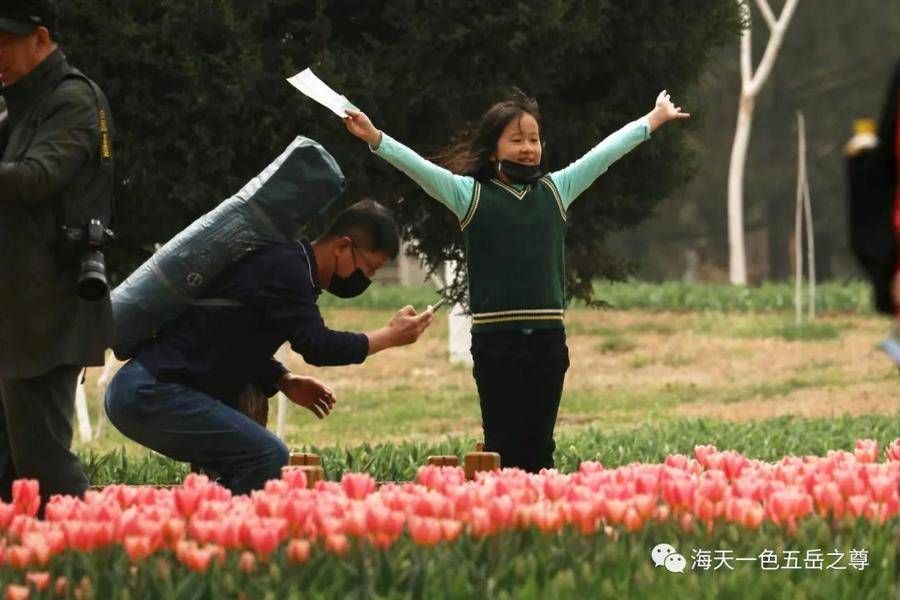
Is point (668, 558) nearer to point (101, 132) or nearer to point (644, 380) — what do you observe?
point (101, 132)

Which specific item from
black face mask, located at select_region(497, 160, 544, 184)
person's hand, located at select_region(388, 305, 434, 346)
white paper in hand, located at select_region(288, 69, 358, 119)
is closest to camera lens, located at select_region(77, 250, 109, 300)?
person's hand, located at select_region(388, 305, 434, 346)

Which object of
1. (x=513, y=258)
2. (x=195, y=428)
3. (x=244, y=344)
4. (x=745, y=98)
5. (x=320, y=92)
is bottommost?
(x=195, y=428)

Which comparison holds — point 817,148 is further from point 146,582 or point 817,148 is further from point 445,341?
point 146,582

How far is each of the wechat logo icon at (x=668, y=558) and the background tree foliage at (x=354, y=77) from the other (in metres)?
Result: 4.46

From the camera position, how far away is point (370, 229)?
6.33 m

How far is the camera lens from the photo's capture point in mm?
5719

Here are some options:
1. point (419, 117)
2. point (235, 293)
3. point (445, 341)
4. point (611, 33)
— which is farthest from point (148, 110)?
point (445, 341)

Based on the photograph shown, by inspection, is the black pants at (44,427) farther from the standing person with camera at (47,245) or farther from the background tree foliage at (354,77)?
the background tree foliage at (354,77)

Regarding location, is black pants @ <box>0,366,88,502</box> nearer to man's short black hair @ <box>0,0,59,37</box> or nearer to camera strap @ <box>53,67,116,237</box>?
camera strap @ <box>53,67,116,237</box>

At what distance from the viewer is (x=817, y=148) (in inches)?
1642

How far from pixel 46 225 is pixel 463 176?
183 cm

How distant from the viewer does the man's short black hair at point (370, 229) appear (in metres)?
6.31

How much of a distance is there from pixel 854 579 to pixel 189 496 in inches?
70.0

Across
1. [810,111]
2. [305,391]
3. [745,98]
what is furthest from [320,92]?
[810,111]
